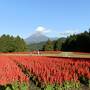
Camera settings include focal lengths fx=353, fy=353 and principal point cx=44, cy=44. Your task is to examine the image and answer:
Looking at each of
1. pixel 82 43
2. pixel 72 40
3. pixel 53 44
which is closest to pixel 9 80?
pixel 82 43

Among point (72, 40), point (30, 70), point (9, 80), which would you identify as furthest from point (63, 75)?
point (72, 40)

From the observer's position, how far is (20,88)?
39.6 feet

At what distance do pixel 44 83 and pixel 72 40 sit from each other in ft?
268

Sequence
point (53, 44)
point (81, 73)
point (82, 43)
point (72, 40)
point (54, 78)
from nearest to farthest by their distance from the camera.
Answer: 1. point (54, 78)
2. point (81, 73)
3. point (82, 43)
4. point (72, 40)
5. point (53, 44)

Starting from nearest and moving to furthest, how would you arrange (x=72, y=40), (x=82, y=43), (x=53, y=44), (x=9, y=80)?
1. (x=9, y=80)
2. (x=82, y=43)
3. (x=72, y=40)
4. (x=53, y=44)

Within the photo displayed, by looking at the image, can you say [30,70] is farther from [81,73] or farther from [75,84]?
[75,84]

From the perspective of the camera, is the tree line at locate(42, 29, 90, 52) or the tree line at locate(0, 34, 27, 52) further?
the tree line at locate(0, 34, 27, 52)

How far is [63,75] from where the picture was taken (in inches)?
539

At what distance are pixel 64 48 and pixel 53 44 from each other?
1370cm

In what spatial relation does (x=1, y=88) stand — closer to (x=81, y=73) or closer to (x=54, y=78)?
(x=54, y=78)

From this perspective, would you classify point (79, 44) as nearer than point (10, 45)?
Yes

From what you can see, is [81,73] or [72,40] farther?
[72,40]

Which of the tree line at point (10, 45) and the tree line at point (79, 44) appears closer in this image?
the tree line at point (79, 44)

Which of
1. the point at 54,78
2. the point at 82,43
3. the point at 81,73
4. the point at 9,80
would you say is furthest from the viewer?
the point at 82,43
